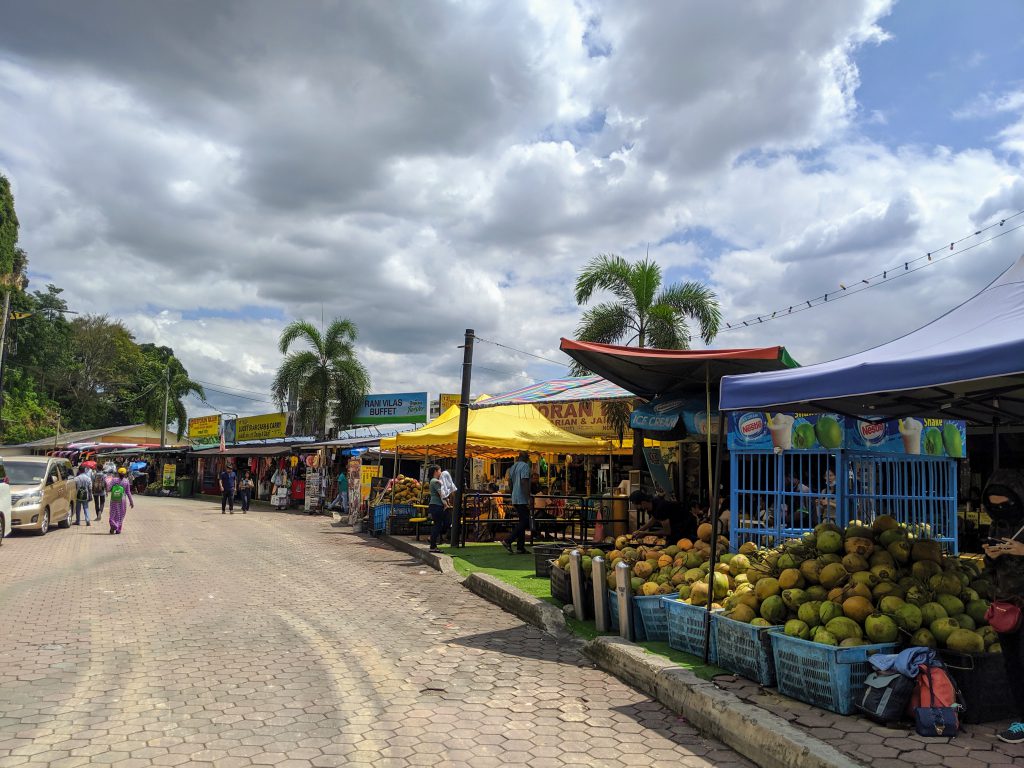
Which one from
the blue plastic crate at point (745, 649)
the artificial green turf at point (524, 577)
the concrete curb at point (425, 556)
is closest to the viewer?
the blue plastic crate at point (745, 649)

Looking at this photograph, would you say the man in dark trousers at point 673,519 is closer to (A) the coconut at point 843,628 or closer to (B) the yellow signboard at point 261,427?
(A) the coconut at point 843,628

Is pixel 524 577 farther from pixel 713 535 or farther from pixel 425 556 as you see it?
pixel 713 535

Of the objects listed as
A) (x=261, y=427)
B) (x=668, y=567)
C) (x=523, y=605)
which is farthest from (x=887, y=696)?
(x=261, y=427)

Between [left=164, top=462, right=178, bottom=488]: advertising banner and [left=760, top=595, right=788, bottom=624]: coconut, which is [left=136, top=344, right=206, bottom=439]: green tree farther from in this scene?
[left=760, top=595, right=788, bottom=624]: coconut

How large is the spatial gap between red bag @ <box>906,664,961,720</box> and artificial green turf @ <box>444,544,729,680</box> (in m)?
1.48

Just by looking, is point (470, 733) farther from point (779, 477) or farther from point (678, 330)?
point (678, 330)

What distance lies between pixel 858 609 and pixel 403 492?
15.4 metres

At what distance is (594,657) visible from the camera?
22.7 feet

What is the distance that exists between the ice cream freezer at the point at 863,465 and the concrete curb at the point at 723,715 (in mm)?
2248

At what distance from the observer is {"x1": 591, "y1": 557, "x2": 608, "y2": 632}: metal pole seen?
7.70m

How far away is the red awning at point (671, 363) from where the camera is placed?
8.98 meters

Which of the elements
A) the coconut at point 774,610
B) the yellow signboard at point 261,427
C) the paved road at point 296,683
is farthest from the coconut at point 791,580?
the yellow signboard at point 261,427

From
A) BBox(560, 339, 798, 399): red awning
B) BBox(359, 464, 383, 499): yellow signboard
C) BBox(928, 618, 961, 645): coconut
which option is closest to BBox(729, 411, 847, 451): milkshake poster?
BBox(560, 339, 798, 399): red awning

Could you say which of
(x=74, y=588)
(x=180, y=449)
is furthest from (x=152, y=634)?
(x=180, y=449)
